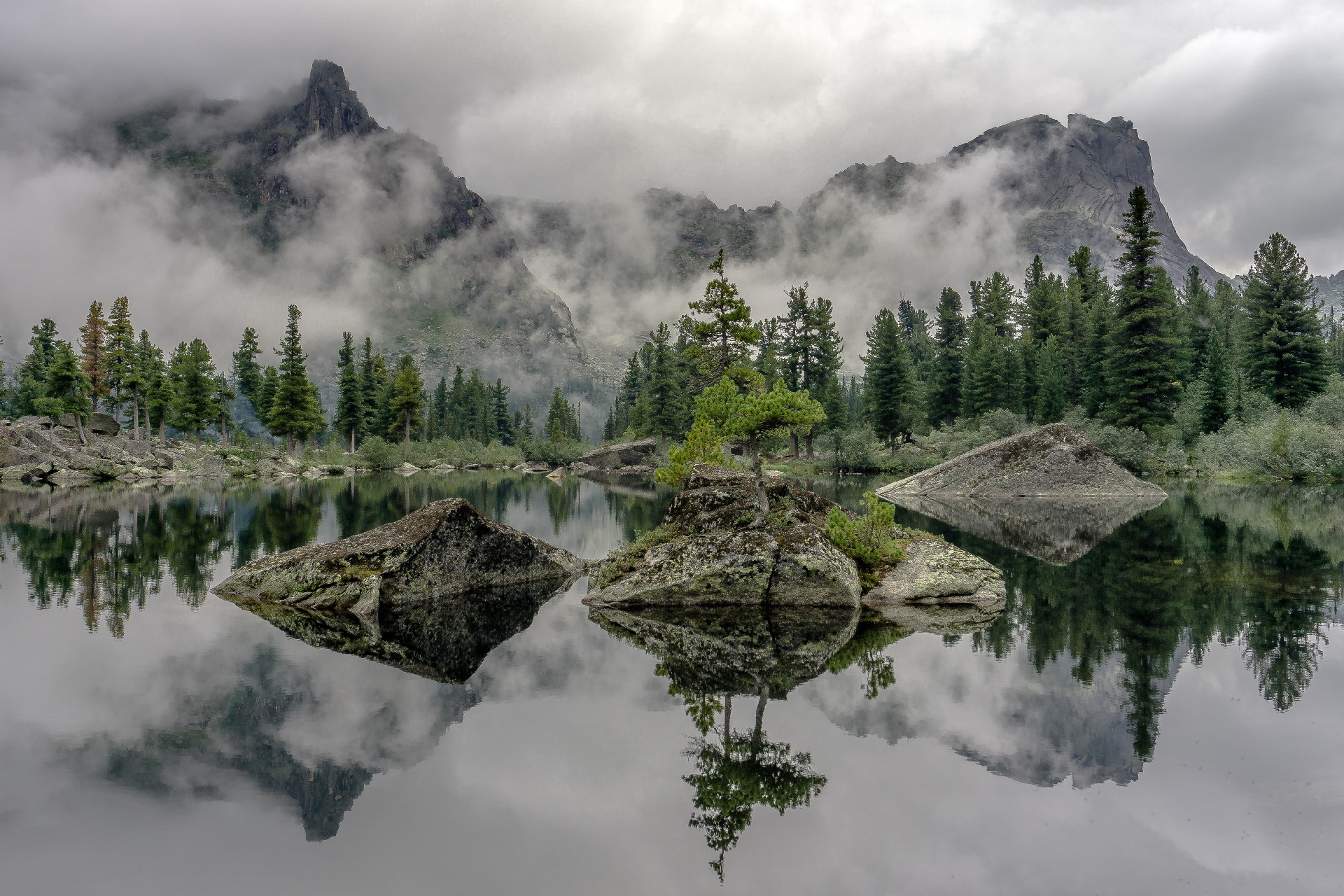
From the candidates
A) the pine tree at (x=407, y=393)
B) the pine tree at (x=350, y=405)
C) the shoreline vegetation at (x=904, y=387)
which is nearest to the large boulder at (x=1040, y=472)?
the shoreline vegetation at (x=904, y=387)

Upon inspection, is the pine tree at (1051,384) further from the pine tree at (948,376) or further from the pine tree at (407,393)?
the pine tree at (407,393)

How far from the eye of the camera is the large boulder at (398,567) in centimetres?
1395

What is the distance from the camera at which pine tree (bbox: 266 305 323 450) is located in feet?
260

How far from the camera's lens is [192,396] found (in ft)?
265

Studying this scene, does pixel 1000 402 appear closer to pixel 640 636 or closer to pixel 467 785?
pixel 640 636

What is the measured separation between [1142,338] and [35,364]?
12216cm

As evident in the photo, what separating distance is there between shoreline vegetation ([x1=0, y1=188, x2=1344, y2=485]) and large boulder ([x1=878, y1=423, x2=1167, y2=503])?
9.62 metres

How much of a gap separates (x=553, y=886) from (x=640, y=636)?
6703mm

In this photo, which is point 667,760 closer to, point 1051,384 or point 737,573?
point 737,573

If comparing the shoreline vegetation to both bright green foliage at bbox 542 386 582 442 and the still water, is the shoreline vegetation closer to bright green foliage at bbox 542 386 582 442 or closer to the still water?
bright green foliage at bbox 542 386 582 442

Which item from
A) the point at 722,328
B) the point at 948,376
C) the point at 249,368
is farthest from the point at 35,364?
the point at 948,376

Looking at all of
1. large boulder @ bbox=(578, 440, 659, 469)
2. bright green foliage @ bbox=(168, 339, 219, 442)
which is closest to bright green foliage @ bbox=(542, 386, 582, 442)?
large boulder @ bbox=(578, 440, 659, 469)

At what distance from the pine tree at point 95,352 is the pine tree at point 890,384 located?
77953mm

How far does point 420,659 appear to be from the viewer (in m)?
10.1
